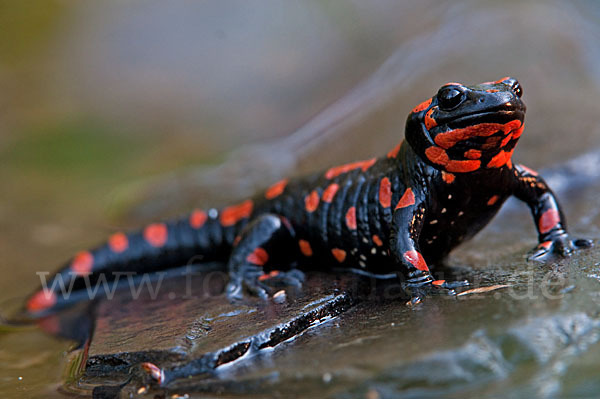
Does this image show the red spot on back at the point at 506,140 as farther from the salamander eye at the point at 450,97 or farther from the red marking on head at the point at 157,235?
the red marking on head at the point at 157,235

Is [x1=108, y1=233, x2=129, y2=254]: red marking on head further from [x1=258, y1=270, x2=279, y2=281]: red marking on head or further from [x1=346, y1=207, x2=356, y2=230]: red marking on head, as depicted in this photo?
[x1=346, y1=207, x2=356, y2=230]: red marking on head

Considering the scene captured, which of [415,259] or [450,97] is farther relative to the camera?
[415,259]

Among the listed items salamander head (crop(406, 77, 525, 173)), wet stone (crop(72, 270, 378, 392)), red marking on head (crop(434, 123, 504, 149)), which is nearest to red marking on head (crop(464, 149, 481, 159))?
salamander head (crop(406, 77, 525, 173))

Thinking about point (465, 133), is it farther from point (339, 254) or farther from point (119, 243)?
point (119, 243)

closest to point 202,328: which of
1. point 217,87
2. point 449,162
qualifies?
point 449,162

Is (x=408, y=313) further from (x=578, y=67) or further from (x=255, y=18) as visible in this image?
(x=255, y=18)

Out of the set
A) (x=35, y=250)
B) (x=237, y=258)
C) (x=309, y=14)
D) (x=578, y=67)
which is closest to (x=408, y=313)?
(x=237, y=258)
